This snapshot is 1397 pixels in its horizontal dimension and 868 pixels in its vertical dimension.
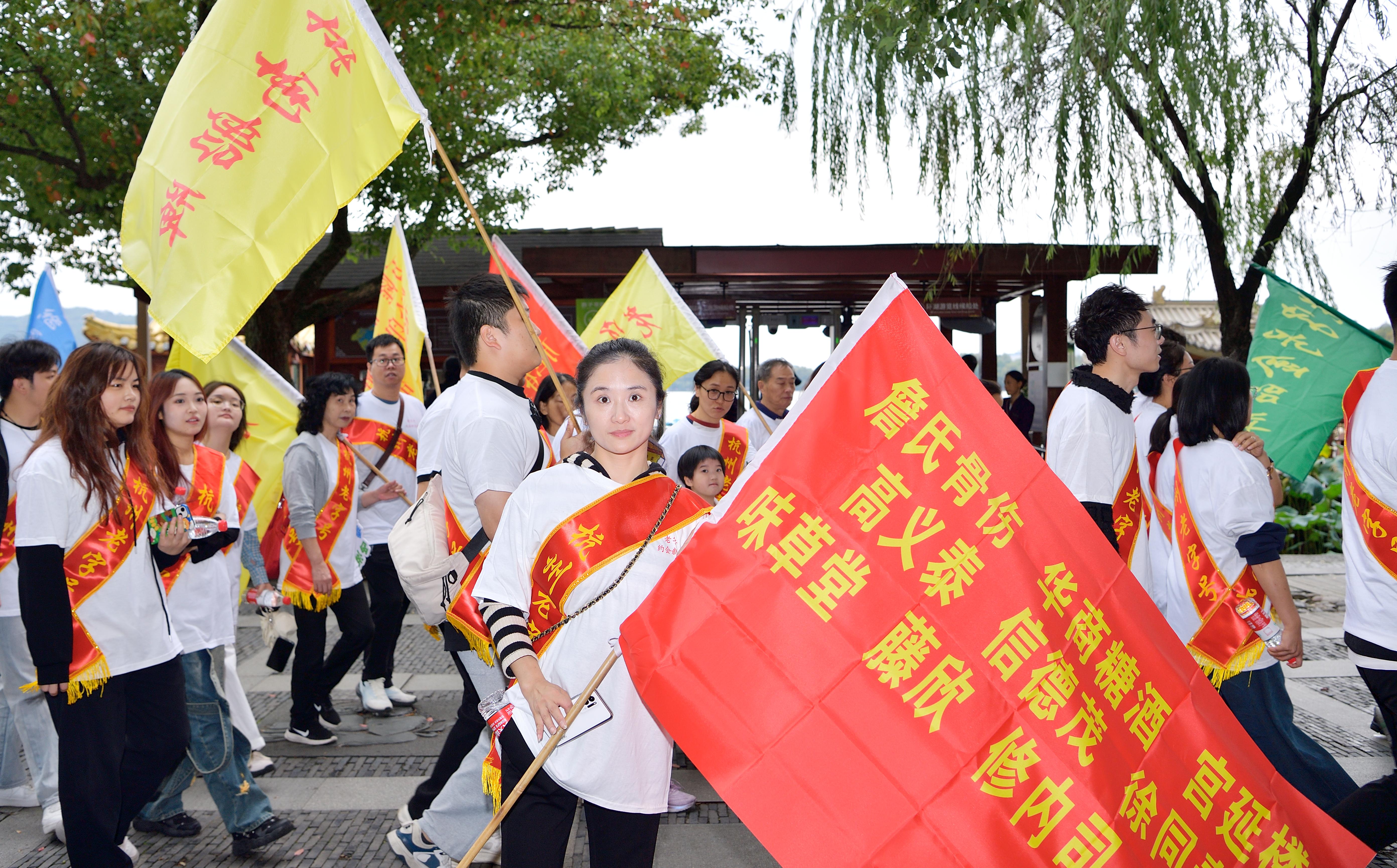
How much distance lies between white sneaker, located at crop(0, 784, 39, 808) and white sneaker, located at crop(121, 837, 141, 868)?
0.94 metres

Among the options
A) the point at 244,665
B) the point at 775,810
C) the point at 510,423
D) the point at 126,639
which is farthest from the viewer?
the point at 244,665

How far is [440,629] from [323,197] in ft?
4.71

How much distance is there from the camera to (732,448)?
20.1ft

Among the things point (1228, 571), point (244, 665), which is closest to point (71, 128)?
point (244, 665)

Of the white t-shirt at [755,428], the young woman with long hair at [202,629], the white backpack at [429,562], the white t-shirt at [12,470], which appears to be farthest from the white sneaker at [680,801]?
the white t-shirt at [12,470]

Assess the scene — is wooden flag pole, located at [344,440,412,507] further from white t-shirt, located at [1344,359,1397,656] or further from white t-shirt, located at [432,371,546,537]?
white t-shirt, located at [1344,359,1397,656]

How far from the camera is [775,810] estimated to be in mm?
1935

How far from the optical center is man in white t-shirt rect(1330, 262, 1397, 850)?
2934mm

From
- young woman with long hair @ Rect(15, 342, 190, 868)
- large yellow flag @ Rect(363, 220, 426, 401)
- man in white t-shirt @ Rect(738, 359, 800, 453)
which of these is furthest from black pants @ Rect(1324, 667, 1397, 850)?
man in white t-shirt @ Rect(738, 359, 800, 453)

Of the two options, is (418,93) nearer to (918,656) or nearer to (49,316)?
(49,316)

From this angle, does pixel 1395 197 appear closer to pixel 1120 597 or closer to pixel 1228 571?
pixel 1228 571

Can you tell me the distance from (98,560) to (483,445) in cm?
133

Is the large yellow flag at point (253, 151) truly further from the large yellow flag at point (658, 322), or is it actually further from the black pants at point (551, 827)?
the large yellow flag at point (658, 322)

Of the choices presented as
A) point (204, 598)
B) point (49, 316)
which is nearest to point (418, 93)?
point (49, 316)
